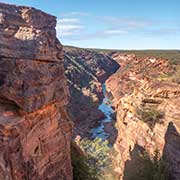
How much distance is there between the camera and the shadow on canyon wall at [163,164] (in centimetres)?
2839

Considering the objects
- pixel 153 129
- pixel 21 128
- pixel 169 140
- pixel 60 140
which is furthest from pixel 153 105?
pixel 21 128

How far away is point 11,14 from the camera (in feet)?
69.6

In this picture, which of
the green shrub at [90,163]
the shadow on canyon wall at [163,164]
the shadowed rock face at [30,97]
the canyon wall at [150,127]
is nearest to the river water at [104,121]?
the canyon wall at [150,127]

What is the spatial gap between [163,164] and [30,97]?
13.8 metres

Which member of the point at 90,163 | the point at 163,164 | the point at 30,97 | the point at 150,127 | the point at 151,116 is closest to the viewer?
the point at 30,97

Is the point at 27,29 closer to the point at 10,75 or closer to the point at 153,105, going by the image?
the point at 10,75

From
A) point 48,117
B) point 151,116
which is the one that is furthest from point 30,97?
point 151,116

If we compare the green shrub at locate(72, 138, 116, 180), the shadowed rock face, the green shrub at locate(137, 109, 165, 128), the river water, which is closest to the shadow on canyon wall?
the green shrub at locate(137, 109, 165, 128)

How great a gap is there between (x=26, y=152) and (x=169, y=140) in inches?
584

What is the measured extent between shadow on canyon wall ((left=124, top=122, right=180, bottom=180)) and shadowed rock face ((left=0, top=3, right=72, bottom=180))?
28.8 feet

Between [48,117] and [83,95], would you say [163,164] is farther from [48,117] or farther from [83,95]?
[83,95]

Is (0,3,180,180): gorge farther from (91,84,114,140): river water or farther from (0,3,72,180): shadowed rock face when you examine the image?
(91,84,114,140): river water

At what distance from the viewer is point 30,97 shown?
761 inches

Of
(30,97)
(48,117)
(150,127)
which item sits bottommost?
(150,127)
